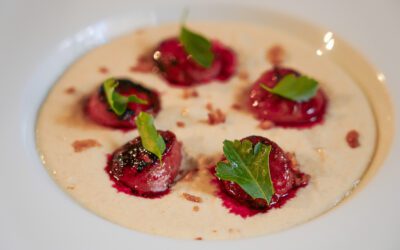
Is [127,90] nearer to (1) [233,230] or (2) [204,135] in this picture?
(2) [204,135]

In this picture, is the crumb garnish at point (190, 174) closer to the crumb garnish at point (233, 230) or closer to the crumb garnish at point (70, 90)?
the crumb garnish at point (233, 230)

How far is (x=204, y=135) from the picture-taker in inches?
105

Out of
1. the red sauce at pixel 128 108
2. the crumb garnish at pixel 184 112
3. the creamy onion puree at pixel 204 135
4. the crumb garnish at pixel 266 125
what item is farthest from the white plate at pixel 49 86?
the crumb garnish at pixel 184 112

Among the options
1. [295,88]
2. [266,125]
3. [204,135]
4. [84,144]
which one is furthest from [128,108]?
[295,88]

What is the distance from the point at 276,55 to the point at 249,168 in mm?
1022

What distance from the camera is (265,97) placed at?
2756 millimetres

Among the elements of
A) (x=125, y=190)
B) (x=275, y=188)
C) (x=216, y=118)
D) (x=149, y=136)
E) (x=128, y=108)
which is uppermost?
(x=128, y=108)

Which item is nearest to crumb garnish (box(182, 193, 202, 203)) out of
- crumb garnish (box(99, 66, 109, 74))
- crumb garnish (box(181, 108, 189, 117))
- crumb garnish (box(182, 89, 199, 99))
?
crumb garnish (box(181, 108, 189, 117))

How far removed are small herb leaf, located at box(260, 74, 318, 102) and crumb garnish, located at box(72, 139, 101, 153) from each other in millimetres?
759

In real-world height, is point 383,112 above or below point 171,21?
below

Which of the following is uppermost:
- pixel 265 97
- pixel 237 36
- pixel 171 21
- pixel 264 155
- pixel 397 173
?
pixel 171 21

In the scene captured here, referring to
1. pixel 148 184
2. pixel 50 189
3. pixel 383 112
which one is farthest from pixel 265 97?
pixel 50 189

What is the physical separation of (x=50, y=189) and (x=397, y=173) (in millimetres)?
1348

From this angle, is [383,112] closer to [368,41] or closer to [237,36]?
[368,41]
